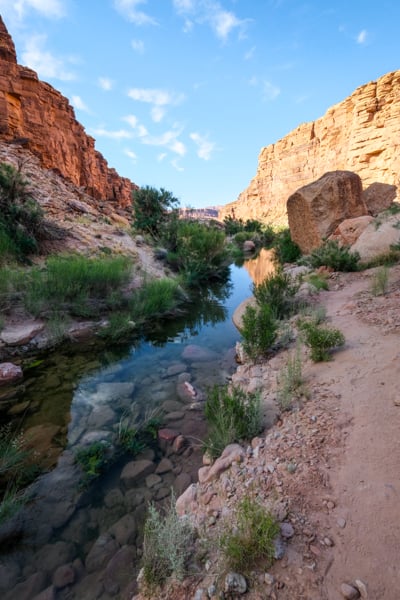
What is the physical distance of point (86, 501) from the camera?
92.6 inches

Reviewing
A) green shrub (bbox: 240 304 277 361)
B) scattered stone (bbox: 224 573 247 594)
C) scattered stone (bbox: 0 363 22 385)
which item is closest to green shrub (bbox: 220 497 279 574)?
scattered stone (bbox: 224 573 247 594)

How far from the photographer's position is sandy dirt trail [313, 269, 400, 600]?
1.26 m

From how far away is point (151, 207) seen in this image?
54.0 ft

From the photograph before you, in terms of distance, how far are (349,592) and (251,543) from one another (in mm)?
443

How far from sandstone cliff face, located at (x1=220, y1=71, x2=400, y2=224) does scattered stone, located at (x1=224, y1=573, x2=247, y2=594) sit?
36.0 meters

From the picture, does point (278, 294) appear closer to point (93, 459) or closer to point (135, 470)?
point (135, 470)

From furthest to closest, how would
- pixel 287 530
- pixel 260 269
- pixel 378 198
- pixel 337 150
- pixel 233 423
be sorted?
pixel 337 150 < pixel 260 269 < pixel 378 198 < pixel 233 423 < pixel 287 530

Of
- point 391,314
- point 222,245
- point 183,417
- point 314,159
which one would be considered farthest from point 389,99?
point 183,417

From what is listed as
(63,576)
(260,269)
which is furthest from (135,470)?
(260,269)

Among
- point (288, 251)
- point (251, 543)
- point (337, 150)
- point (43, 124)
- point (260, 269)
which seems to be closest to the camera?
point (251, 543)

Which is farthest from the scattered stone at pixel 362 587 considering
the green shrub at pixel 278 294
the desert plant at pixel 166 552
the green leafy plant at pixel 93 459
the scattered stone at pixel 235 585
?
the green shrub at pixel 278 294

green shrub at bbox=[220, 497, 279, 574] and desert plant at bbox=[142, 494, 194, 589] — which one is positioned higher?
green shrub at bbox=[220, 497, 279, 574]

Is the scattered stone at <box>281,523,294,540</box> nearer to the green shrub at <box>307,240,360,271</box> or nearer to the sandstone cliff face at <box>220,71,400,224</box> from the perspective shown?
the green shrub at <box>307,240,360,271</box>

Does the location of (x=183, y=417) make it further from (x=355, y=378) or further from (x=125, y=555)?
(x=355, y=378)
